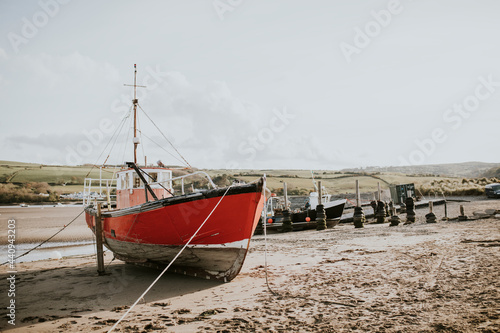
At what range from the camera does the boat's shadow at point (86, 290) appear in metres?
6.56

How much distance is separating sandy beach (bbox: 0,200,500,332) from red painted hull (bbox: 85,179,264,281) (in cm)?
46

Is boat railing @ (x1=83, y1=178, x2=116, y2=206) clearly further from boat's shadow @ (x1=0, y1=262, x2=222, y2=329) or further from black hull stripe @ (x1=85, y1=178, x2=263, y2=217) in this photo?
black hull stripe @ (x1=85, y1=178, x2=263, y2=217)

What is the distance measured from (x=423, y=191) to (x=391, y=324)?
45.3 m

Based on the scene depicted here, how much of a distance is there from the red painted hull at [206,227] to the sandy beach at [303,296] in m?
0.46

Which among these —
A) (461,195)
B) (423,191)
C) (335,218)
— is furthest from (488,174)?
(335,218)

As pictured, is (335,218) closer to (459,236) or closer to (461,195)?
(459,236)

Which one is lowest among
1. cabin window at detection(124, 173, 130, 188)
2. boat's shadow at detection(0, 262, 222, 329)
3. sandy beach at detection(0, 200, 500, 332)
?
boat's shadow at detection(0, 262, 222, 329)

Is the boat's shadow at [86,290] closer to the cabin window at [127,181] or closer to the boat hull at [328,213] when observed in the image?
the cabin window at [127,181]

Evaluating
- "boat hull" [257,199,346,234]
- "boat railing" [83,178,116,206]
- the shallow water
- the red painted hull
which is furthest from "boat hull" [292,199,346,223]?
the red painted hull

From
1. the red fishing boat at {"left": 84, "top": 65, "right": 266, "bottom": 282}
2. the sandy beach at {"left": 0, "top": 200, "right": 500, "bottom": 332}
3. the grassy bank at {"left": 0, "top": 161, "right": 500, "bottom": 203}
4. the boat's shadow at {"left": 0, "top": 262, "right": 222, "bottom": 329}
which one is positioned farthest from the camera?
the grassy bank at {"left": 0, "top": 161, "right": 500, "bottom": 203}

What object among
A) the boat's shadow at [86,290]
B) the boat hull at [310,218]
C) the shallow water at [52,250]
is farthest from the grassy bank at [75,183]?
the boat's shadow at [86,290]

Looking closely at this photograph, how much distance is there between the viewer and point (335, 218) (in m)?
21.5

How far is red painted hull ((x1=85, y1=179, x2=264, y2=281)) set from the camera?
7.54m

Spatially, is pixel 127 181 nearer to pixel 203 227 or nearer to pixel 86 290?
pixel 86 290
